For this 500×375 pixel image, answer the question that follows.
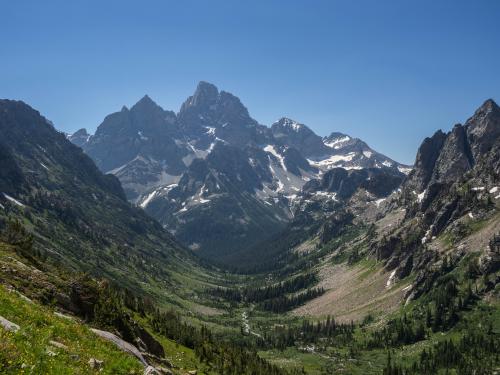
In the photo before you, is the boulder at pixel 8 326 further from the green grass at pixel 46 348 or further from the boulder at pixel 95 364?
the boulder at pixel 95 364

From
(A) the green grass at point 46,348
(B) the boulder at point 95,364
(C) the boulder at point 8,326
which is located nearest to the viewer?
(A) the green grass at point 46,348

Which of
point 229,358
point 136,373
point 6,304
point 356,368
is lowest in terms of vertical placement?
point 356,368

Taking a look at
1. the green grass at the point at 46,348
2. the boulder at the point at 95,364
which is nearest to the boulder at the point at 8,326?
the green grass at the point at 46,348

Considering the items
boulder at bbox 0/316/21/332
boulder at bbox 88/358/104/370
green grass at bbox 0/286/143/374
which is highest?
boulder at bbox 0/316/21/332

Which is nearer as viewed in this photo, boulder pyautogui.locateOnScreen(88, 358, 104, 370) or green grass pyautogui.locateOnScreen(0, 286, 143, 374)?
green grass pyautogui.locateOnScreen(0, 286, 143, 374)

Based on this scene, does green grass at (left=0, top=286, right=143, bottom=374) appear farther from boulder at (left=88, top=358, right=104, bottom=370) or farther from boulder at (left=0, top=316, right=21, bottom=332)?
boulder at (left=0, top=316, right=21, bottom=332)

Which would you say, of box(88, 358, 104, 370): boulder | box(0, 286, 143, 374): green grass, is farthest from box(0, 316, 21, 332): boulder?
box(88, 358, 104, 370): boulder

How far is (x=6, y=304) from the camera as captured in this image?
2650 centimetres

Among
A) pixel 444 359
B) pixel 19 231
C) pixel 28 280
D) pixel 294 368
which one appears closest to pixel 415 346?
pixel 444 359

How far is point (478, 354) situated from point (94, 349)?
178 metres

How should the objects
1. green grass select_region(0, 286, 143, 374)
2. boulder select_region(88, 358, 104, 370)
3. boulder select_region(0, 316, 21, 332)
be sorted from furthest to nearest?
boulder select_region(88, 358, 104, 370)
boulder select_region(0, 316, 21, 332)
green grass select_region(0, 286, 143, 374)

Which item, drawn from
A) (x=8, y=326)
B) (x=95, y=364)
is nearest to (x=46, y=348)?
(x=8, y=326)

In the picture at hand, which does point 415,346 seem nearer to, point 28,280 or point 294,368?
point 294,368

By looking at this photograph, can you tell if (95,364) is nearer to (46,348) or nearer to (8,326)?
(46,348)
